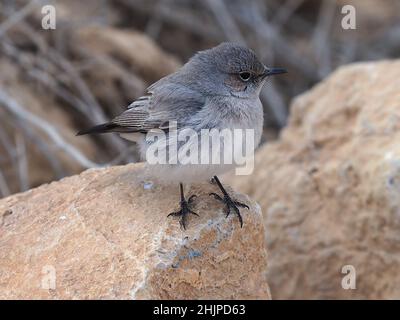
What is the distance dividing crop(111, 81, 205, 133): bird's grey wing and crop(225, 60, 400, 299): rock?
1.45 metres

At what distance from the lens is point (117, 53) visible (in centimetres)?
770

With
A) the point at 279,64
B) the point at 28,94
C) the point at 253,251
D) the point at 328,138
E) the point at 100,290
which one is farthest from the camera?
the point at 279,64

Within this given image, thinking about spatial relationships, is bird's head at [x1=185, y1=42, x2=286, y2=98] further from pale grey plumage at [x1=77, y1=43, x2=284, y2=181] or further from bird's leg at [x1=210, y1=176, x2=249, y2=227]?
bird's leg at [x1=210, y1=176, x2=249, y2=227]

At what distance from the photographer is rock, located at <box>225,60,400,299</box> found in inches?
187

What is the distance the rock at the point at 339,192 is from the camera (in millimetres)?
4738

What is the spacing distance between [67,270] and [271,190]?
2.43 m

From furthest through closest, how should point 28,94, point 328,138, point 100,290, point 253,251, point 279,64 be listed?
point 279,64, point 28,94, point 328,138, point 253,251, point 100,290

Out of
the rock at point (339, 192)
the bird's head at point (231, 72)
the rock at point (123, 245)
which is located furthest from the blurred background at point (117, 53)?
the rock at point (339, 192)

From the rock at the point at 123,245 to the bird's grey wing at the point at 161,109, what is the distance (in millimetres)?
362

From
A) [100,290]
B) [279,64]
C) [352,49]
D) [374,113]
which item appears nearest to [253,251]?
[100,290]

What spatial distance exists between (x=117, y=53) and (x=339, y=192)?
360 cm

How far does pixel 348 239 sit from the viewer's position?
16.4 feet

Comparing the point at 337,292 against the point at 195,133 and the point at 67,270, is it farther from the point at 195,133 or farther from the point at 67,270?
the point at 67,270

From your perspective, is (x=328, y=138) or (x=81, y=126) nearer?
(x=328, y=138)
